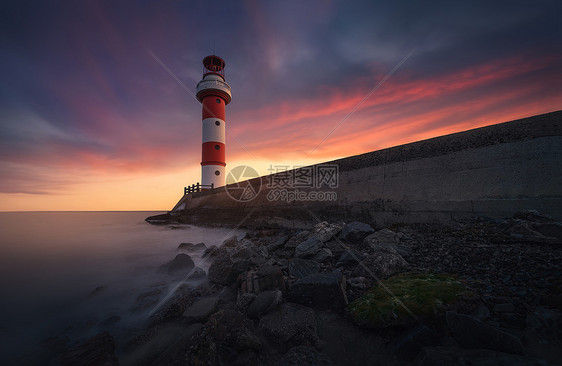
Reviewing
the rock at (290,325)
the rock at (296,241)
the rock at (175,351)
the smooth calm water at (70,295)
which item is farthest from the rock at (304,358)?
the rock at (296,241)

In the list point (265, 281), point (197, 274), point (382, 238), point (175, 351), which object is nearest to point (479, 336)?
point (265, 281)

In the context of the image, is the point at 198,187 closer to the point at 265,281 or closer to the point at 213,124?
the point at 213,124

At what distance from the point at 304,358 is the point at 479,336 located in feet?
4.19

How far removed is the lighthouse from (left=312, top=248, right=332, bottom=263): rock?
630 inches

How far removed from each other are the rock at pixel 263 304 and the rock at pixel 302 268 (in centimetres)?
76

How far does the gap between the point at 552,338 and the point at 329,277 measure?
5.61ft

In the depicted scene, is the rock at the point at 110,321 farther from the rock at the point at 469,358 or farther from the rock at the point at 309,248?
the rock at the point at 469,358

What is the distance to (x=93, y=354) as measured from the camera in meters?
2.20

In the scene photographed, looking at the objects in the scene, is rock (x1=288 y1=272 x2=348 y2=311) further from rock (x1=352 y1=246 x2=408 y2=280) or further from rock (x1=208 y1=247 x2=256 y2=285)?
rock (x1=208 y1=247 x2=256 y2=285)

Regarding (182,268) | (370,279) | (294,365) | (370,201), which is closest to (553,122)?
(370,201)

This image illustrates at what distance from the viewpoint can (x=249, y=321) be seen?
7.32 ft

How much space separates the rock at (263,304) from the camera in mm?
2383

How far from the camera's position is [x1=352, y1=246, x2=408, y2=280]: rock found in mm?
2789

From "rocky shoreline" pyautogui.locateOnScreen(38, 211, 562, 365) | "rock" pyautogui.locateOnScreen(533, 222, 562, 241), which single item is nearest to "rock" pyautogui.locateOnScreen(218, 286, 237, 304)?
"rocky shoreline" pyautogui.locateOnScreen(38, 211, 562, 365)
